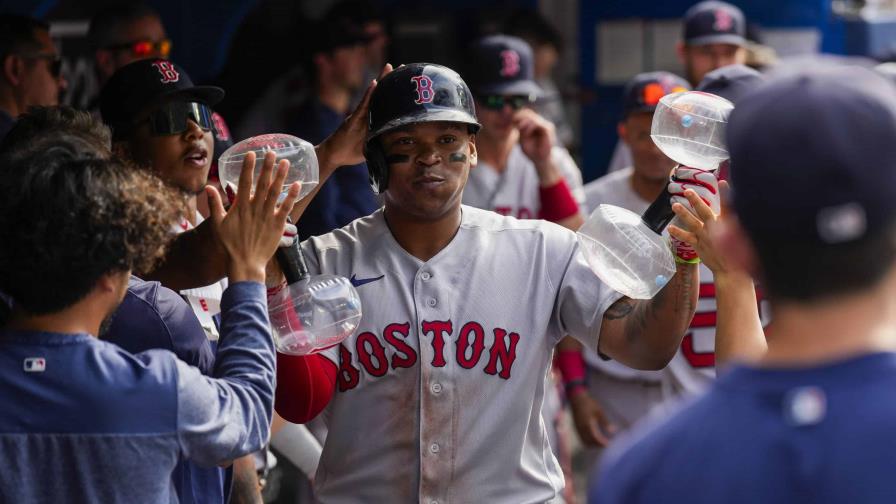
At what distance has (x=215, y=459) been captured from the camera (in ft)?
7.70

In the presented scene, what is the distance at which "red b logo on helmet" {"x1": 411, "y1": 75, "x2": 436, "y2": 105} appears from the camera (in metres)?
3.08

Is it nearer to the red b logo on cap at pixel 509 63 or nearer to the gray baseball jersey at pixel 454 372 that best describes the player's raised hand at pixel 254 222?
the gray baseball jersey at pixel 454 372

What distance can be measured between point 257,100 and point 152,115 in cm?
416

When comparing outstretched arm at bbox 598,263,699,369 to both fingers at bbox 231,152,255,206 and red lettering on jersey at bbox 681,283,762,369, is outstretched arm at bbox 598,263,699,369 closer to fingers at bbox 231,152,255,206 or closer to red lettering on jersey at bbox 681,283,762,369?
fingers at bbox 231,152,255,206

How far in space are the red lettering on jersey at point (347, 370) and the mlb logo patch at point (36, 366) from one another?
929 mm

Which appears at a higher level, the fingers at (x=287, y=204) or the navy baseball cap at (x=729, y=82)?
the fingers at (x=287, y=204)

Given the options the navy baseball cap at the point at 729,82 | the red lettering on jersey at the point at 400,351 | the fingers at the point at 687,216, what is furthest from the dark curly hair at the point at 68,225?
the navy baseball cap at the point at 729,82

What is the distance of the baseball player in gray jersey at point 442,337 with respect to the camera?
9.89 feet

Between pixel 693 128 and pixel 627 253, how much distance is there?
0.35 metres

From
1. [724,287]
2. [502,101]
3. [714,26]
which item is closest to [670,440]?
[724,287]

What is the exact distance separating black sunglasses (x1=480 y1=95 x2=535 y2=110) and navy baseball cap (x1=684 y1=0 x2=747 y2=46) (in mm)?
1513

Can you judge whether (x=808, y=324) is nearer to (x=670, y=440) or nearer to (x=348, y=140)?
(x=670, y=440)

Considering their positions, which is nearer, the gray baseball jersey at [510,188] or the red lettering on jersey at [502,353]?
the red lettering on jersey at [502,353]

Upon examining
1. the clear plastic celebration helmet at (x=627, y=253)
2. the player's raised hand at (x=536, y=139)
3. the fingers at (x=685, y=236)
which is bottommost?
the player's raised hand at (x=536, y=139)
